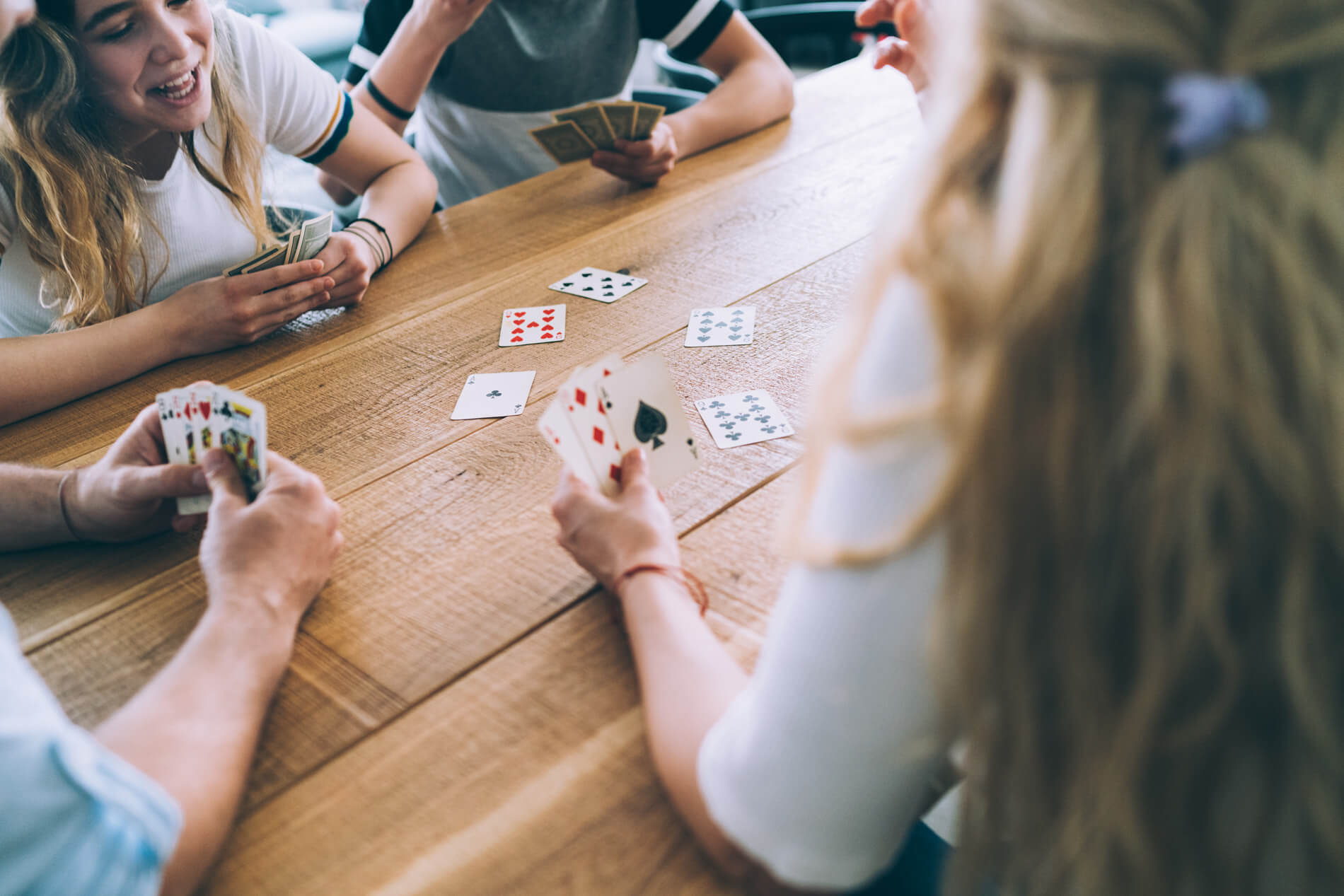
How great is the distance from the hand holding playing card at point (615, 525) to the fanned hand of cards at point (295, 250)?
93 centimetres

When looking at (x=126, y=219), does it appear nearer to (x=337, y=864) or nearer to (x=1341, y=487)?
(x=337, y=864)

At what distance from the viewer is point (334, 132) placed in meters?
2.01

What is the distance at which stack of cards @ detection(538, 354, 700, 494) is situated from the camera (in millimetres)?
988

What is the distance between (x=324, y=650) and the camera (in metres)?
0.97

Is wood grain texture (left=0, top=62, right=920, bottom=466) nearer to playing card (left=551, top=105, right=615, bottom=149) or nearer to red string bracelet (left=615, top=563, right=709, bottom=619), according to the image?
playing card (left=551, top=105, right=615, bottom=149)

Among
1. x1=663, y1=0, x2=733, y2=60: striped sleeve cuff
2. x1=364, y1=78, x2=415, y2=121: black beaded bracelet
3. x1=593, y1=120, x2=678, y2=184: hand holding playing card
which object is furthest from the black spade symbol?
x1=663, y1=0, x2=733, y2=60: striped sleeve cuff

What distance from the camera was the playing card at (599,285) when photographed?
5.44ft

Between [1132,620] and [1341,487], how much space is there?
131mm

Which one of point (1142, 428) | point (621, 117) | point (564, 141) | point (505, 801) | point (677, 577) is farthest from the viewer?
point (564, 141)

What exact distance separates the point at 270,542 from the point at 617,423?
0.41 metres

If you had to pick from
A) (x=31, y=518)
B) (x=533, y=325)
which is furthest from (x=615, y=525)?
(x=31, y=518)

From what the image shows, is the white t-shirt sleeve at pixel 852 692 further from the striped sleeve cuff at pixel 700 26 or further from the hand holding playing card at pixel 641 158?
the striped sleeve cuff at pixel 700 26

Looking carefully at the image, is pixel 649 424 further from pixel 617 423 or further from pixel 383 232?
pixel 383 232

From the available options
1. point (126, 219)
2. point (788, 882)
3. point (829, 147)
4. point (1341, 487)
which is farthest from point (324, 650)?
point (829, 147)
